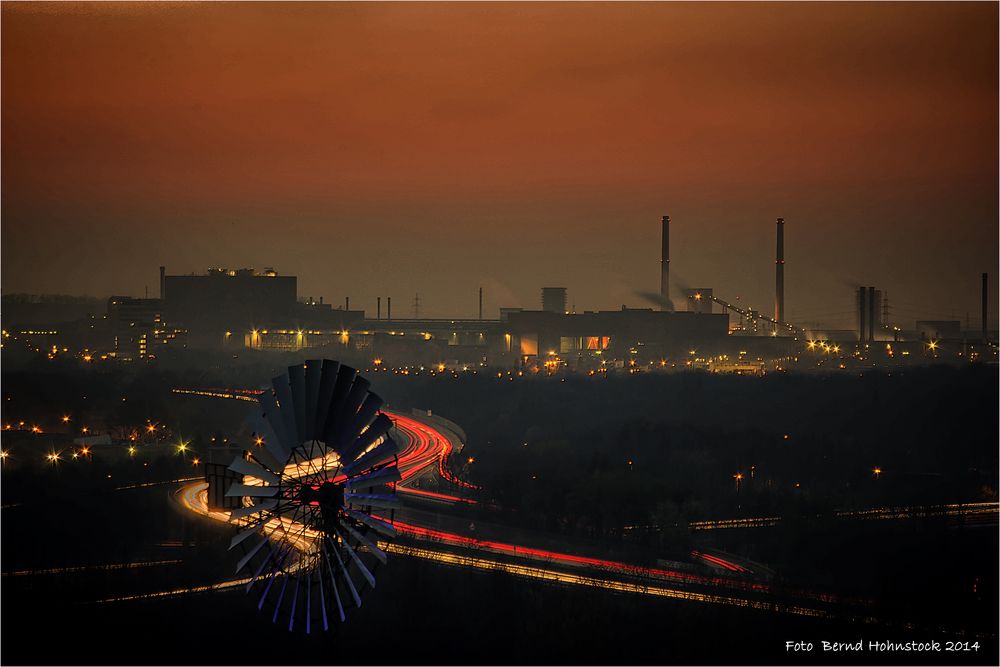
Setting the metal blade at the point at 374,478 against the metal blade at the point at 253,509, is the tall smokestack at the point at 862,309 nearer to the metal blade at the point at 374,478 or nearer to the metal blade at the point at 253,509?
the metal blade at the point at 374,478

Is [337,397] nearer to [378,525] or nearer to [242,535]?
[378,525]

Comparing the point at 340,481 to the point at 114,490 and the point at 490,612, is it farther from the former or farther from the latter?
the point at 114,490

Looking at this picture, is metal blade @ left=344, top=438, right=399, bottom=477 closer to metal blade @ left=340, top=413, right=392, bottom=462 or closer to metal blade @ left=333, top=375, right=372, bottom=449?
metal blade @ left=340, top=413, right=392, bottom=462

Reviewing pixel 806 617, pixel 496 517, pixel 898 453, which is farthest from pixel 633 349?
pixel 806 617

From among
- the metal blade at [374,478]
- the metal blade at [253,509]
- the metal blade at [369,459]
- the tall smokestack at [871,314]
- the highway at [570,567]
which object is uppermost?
the tall smokestack at [871,314]

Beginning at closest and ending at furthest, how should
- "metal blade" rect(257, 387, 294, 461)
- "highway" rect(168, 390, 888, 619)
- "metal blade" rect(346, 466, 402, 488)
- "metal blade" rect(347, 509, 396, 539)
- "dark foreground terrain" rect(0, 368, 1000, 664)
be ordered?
"metal blade" rect(347, 509, 396, 539), "metal blade" rect(346, 466, 402, 488), "metal blade" rect(257, 387, 294, 461), "dark foreground terrain" rect(0, 368, 1000, 664), "highway" rect(168, 390, 888, 619)

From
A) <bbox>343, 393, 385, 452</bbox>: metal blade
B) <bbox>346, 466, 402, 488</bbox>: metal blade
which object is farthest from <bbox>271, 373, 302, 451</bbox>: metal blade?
<bbox>346, 466, 402, 488</bbox>: metal blade

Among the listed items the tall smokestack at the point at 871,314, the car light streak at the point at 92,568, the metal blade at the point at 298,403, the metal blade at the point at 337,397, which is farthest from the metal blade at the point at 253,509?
the tall smokestack at the point at 871,314

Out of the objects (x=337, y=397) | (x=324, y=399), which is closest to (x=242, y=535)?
(x=324, y=399)
